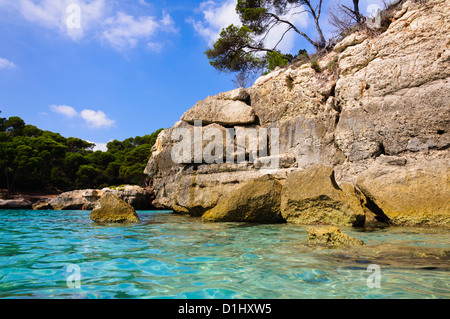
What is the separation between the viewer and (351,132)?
10.3m

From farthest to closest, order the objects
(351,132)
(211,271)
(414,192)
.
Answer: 1. (351,132)
2. (414,192)
3. (211,271)

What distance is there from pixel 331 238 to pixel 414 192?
3.78 meters

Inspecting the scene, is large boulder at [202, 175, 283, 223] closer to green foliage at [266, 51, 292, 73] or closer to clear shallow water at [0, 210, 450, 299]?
clear shallow water at [0, 210, 450, 299]

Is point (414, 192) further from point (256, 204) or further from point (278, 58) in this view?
point (278, 58)

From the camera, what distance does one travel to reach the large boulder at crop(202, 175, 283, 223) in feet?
27.7

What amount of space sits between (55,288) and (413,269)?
3.74 m

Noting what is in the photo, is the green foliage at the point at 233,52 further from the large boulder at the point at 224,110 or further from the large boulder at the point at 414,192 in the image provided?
the large boulder at the point at 414,192

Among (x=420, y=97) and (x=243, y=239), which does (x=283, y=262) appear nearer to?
(x=243, y=239)

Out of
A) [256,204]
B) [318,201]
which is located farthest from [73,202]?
[318,201]

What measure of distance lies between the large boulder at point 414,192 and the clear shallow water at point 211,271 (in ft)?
5.09

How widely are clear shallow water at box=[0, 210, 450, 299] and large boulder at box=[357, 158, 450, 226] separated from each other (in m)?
1.55

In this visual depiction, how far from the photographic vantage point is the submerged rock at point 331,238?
464 centimetres
